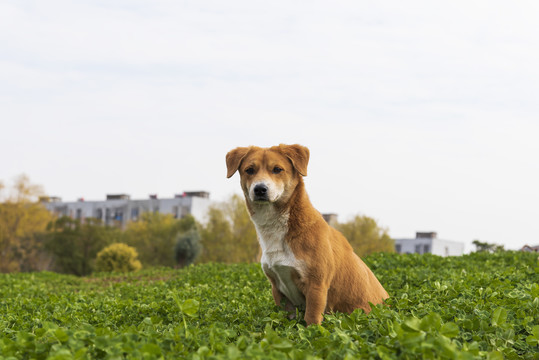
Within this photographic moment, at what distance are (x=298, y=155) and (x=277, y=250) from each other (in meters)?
1.02

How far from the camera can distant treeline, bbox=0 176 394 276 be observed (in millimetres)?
48938

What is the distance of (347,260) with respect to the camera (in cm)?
600

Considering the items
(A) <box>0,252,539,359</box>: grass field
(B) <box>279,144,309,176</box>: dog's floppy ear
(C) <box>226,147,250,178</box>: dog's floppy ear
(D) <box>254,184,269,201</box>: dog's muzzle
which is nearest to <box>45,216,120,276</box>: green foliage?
(A) <box>0,252,539,359</box>: grass field

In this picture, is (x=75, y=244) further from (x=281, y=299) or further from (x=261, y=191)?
(x=261, y=191)

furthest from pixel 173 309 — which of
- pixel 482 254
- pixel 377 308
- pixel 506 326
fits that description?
pixel 482 254

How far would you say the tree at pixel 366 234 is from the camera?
5634cm

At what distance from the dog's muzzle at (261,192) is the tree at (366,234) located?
51.8 meters

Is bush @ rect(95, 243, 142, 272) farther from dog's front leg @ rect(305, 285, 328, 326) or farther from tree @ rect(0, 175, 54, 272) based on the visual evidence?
dog's front leg @ rect(305, 285, 328, 326)

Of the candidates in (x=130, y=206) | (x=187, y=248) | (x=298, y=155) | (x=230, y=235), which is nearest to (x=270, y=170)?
(x=298, y=155)

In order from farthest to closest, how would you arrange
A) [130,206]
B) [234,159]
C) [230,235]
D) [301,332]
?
[130,206] < [230,235] < [234,159] < [301,332]

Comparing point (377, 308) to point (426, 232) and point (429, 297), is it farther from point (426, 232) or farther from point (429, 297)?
point (426, 232)

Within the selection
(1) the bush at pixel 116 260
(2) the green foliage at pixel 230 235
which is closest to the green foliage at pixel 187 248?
(2) the green foliage at pixel 230 235

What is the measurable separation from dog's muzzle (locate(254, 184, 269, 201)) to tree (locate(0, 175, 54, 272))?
5090 centimetres

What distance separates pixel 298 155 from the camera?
18.9 ft
